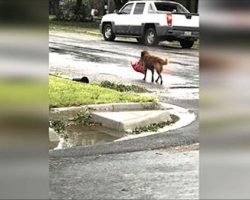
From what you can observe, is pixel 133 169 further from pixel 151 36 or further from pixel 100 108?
pixel 151 36

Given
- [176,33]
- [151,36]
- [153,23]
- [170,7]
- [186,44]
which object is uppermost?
[170,7]

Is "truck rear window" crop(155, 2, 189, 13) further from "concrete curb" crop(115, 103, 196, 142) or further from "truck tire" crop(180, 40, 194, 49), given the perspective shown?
"concrete curb" crop(115, 103, 196, 142)

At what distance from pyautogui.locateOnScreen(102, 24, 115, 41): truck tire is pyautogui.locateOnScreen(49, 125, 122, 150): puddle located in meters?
12.7

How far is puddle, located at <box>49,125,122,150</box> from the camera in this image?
6.36 metres

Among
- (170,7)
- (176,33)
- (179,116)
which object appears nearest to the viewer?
(179,116)

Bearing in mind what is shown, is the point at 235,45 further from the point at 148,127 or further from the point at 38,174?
the point at 148,127

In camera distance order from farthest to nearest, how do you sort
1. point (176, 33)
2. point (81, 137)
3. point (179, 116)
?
1. point (176, 33)
2. point (179, 116)
3. point (81, 137)

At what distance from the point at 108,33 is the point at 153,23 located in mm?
2613

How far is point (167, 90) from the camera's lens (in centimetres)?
1105

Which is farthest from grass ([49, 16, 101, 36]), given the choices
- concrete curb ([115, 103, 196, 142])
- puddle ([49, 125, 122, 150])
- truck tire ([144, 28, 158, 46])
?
puddle ([49, 125, 122, 150])

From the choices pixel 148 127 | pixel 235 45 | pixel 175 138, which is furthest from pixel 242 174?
pixel 148 127

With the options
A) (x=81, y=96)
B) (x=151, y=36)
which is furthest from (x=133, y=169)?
(x=151, y=36)

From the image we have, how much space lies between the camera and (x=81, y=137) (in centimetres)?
679

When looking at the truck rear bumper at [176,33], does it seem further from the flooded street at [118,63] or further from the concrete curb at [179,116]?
the concrete curb at [179,116]
